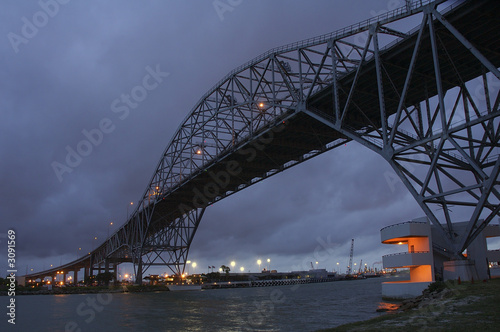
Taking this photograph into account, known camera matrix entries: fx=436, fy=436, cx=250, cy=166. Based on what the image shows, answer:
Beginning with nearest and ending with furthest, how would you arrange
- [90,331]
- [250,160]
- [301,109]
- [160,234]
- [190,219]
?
[90,331]
[301,109]
[250,160]
[190,219]
[160,234]

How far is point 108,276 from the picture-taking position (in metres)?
128

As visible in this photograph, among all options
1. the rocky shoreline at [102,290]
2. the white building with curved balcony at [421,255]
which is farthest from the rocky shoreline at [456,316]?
the rocky shoreline at [102,290]

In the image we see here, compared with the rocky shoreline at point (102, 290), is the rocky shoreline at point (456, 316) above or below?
above

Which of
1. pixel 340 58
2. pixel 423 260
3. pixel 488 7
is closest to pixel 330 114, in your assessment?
pixel 340 58

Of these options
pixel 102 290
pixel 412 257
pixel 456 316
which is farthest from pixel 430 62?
pixel 102 290

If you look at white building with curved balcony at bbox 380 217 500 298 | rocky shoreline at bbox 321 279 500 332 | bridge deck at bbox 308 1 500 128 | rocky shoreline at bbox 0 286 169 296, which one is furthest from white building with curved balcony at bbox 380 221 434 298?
rocky shoreline at bbox 0 286 169 296

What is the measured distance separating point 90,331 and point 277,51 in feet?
106

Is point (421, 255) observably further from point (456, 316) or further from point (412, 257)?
point (456, 316)

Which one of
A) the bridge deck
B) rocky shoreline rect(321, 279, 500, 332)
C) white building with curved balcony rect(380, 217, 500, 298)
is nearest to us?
rocky shoreline rect(321, 279, 500, 332)

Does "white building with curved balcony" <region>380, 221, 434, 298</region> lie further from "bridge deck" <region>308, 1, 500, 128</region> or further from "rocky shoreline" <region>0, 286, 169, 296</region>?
"rocky shoreline" <region>0, 286, 169, 296</region>

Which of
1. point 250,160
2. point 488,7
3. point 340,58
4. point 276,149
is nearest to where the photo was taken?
point 488,7

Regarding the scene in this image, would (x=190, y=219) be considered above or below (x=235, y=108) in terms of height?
below

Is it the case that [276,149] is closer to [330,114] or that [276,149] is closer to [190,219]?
[330,114]

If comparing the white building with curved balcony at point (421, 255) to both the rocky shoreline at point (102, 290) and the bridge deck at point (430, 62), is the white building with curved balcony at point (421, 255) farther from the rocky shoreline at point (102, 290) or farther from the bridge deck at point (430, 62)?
the rocky shoreline at point (102, 290)
